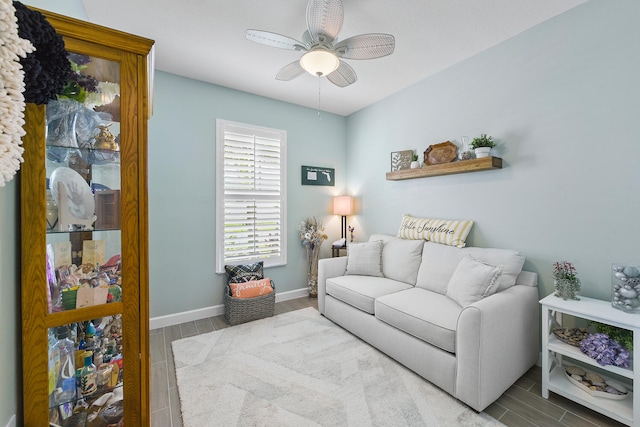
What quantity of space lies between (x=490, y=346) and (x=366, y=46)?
7.30 ft

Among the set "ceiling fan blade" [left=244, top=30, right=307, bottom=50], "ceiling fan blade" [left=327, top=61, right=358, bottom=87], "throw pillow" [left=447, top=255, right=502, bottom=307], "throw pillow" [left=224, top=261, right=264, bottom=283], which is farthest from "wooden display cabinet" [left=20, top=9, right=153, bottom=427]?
"throw pillow" [left=447, top=255, right=502, bottom=307]

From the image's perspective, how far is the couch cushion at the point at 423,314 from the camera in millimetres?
1841

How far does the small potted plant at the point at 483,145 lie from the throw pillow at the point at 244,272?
2.73 meters

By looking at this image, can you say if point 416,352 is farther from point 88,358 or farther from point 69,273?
point 69,273

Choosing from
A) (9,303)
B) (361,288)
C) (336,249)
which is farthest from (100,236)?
(336,249)

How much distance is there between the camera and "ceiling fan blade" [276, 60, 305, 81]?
2229mm

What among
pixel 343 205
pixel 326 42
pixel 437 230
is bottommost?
pixel 437 230

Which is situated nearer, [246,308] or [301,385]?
[301,385]

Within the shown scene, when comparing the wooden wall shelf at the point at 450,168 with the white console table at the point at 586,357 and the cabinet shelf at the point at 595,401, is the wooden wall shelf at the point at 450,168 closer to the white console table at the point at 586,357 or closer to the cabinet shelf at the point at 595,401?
the white console table at the point at 586,357

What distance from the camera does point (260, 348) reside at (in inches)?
95.7

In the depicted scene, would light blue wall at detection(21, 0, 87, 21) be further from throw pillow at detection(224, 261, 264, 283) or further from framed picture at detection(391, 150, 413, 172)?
framed picture at detection(391, 150, 413, 172)

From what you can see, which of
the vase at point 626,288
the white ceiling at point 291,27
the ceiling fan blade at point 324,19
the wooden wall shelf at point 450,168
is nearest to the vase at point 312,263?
the wooden wall shelf at point 450,168

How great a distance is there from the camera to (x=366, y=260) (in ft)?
10.3

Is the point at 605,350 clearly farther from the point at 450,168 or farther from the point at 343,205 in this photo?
the point at 343,205
